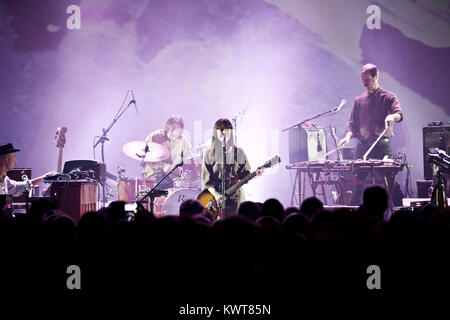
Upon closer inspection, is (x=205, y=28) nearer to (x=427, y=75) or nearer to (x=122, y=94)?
(x=122, y=94)

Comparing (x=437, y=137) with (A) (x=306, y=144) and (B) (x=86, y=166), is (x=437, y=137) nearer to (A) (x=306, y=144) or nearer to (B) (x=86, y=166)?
(A) (x=306, y=144)

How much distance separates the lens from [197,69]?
1262 centimetres

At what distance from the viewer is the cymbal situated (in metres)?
10.0

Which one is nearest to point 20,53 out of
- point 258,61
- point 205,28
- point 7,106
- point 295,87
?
point 7,106

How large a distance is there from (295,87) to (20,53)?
289 inches

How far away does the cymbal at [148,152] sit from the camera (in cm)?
1000

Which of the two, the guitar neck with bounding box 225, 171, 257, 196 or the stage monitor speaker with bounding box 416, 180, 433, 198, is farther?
the stage monitor speaker with bounding box 416, 180, 433, 198

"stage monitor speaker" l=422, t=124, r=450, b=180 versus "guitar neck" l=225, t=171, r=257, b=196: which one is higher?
"stage monitor speaker" l=422, t=124, r=450, b=180

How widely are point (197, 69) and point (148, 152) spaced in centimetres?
354

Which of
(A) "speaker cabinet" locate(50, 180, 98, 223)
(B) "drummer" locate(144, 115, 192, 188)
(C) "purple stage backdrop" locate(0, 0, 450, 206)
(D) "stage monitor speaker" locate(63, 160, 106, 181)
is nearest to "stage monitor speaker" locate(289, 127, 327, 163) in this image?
(C) "purple stage backdrop" locate(0, 0, 450, 206)

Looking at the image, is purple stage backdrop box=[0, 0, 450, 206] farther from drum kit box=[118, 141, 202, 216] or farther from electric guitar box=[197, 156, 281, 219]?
electric guitar box=[197, 156, 281, 219]

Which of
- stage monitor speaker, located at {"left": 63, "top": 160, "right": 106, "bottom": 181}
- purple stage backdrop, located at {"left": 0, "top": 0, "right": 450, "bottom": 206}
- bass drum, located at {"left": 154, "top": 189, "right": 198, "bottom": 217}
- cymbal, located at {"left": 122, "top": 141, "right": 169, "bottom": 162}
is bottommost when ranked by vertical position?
bass drum, located at {"left": 154, "top": 189, "right": 198, "bottom": 217}

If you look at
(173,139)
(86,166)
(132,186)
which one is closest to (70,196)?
(86,166)
